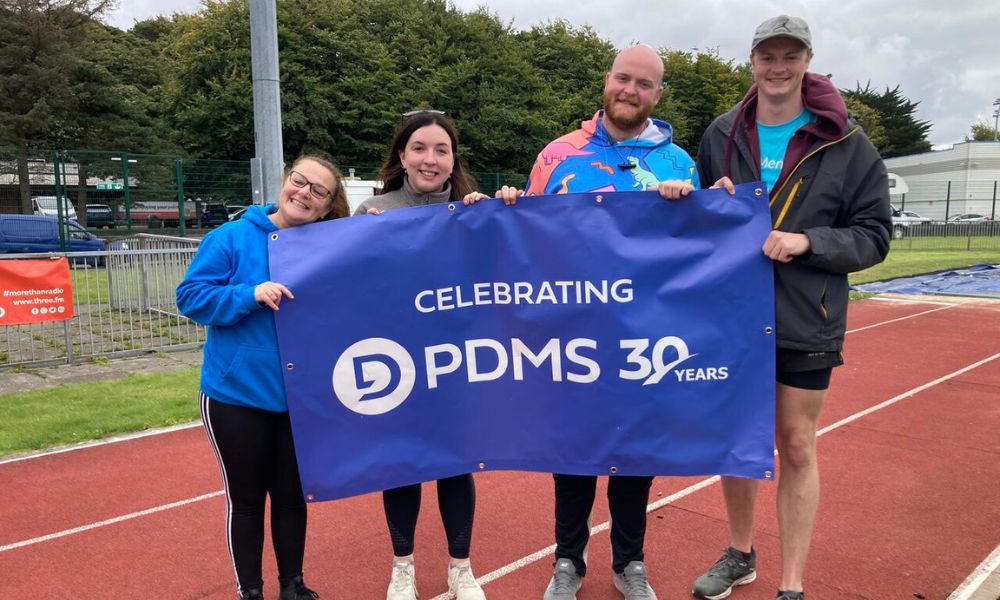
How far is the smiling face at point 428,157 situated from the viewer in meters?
3.11

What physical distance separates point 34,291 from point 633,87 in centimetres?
809

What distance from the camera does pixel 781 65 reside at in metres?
2.92

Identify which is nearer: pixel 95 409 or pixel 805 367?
pixel 805 367

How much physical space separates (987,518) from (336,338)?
3.98 metres

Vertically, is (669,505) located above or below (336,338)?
below

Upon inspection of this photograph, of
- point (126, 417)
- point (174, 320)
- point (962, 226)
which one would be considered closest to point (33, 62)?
point (174, 320)

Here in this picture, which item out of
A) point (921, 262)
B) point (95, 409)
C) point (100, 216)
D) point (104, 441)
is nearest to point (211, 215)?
point (100, 216)

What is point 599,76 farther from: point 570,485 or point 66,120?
point 570,485

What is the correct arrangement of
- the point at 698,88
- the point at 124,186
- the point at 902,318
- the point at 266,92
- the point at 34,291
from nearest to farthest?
the point at 266,92 → the point at 34,291 → the point at 902,318 → the point at 124,186 → the point at 698,88

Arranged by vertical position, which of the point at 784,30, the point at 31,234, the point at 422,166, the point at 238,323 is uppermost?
the point at 784,30

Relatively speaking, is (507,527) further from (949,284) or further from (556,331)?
(949,284)

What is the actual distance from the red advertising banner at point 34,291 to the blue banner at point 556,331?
711cm

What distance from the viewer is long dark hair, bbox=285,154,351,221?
10.0ft

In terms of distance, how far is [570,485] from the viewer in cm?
326
